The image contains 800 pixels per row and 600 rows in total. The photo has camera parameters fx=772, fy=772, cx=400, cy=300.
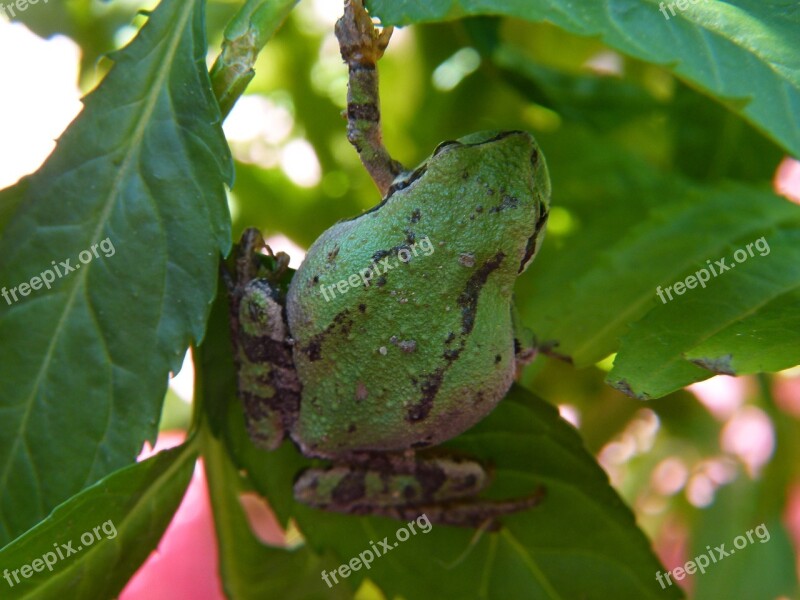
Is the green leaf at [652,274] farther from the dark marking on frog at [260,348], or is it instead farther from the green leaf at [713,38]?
the dark marking on frog at [260,348]

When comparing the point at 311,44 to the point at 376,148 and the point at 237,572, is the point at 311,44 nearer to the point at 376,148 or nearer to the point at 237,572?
the point at 376,148

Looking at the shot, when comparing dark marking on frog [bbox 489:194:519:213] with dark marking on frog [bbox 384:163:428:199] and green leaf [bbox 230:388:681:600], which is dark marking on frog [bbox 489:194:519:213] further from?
green leaf [bbox 230:388:681:600]

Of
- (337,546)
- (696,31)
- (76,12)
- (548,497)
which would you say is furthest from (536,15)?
(76,12)

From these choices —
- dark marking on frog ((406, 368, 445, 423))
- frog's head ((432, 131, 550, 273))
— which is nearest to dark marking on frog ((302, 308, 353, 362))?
dark marking on frog ((406, 368, 445, 423))

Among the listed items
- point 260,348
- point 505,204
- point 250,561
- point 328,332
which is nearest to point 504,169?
point 505,204

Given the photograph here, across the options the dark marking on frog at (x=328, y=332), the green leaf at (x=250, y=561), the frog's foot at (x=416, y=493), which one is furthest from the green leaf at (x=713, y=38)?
the green leaf at (x=250, y=561)

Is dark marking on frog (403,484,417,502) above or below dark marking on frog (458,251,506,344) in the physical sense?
below
